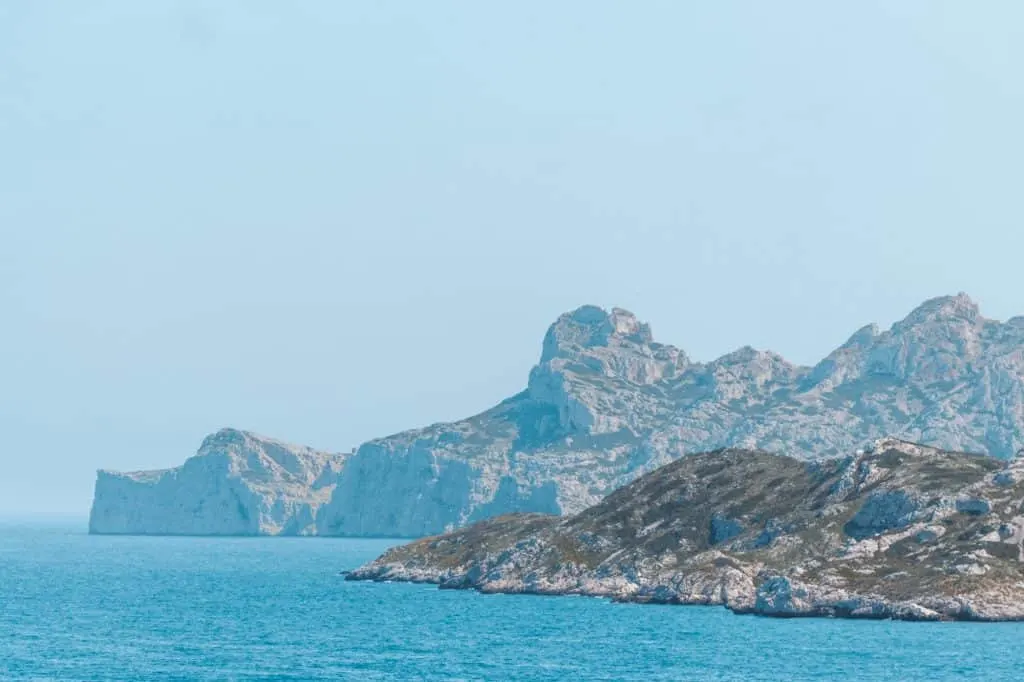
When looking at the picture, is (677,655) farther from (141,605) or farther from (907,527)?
(141,605)

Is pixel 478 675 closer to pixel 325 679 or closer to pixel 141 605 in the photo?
pixel 325 679

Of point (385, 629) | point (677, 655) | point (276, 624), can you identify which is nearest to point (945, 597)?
point (677, 655)

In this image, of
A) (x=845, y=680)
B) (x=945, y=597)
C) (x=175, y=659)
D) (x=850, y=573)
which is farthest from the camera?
(x=850, y=573)

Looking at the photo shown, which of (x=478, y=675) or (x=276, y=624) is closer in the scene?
(x=478, y=675)

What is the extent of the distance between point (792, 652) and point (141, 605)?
9296cm

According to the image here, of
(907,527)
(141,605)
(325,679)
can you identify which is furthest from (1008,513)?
(141,605)

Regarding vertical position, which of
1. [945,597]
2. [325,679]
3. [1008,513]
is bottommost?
[325,679]

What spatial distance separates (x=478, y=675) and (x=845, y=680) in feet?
92.6

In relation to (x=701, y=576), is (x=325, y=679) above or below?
below

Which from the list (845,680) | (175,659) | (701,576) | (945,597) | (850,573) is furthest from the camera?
(701,576)

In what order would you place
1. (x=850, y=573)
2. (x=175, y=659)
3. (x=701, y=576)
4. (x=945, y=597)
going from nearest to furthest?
(x=175, y=659)
(x=945, y=597)
(x=850, y=573)
(x=701, y=576)

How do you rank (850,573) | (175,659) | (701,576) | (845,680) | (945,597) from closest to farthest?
(845,680) → (175,659) → (945,597) → (850,573) → (701,576)

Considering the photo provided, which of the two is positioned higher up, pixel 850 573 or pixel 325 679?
pixel 850 573

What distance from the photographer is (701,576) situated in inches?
7510
